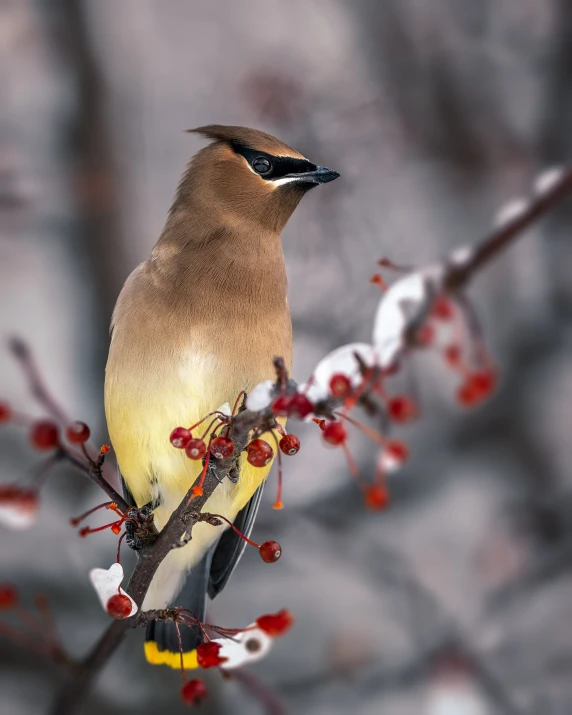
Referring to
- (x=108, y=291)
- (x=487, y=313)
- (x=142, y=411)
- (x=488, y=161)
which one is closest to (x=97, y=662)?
(x=142, y=411)

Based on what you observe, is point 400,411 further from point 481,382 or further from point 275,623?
point 275,623

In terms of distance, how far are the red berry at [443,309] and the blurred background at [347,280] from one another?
1351 millimetres

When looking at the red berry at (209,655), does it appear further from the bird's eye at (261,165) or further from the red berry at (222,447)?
the bird's eye at (261,165)

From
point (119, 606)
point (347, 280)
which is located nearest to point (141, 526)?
point (119, 606)

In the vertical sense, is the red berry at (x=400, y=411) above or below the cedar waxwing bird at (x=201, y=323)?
below

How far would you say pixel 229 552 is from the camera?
75.8 inches

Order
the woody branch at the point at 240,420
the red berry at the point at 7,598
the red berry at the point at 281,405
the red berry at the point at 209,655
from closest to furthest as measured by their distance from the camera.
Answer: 1. the woody branch at the point at 240,420
2. the red berry at the point at 281,405
3. the red berry at the point at 209,655
4. the red berry at the point at 7,598

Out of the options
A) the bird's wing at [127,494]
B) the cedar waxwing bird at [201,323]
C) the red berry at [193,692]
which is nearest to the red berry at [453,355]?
the cedar waxwing bird at [201,323]

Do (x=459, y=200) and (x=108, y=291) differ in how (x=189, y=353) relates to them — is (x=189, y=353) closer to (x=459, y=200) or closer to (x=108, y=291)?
(x=108, y=291)

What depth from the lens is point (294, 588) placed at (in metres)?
3.08

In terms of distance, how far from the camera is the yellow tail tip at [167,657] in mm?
1678

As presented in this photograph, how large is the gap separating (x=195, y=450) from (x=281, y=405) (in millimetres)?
221

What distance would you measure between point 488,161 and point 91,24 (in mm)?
1509

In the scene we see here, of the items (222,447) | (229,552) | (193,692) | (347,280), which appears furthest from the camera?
(347,280)
